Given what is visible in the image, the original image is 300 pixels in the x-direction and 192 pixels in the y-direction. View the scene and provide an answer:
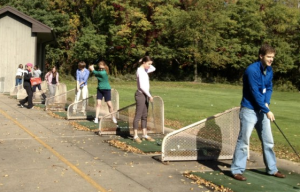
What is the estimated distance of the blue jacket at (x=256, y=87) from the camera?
24.7 feet

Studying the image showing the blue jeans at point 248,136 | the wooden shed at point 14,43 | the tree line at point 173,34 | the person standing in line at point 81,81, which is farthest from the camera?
the tree line at point 173,34

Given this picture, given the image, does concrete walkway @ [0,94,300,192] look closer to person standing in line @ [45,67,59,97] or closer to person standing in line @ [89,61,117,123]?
person standing in line @ [89,61,117,123]

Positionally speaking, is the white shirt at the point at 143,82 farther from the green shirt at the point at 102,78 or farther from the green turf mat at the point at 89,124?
the green shirt at the point at 102,78

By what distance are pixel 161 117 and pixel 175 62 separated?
45867 mm

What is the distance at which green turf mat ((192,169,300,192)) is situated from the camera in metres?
7.10

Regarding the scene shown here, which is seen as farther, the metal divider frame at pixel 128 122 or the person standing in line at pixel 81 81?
the person standing in line at pixel 81 81

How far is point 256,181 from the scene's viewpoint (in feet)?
24.8

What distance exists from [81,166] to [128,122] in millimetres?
4006

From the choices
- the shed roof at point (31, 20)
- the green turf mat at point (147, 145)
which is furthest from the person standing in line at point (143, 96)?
the shed roof at point (31, 20)

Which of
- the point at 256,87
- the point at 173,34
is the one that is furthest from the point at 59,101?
the point at 173,34

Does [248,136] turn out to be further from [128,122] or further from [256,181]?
[128,122]

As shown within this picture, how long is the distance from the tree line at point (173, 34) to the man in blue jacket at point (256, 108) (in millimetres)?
44261

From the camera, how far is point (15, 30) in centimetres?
3108

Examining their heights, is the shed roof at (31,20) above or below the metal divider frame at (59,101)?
above
